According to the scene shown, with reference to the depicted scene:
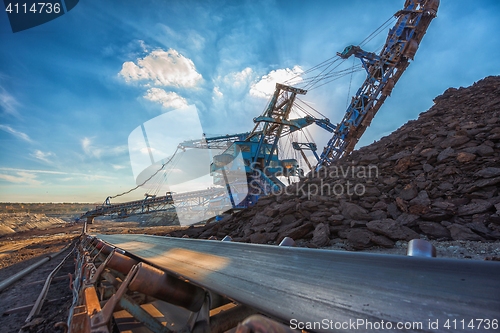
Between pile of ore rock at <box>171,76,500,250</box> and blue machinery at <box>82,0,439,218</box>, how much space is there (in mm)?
5064

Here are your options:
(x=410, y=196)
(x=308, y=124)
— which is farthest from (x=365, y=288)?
(x=308, y=124)

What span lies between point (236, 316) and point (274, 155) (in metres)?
22.0

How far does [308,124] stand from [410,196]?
15173mm

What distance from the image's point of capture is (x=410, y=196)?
4.70m

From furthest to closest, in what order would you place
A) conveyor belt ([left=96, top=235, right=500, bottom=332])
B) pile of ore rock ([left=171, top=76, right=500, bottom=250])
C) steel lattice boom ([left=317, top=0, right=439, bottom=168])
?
steel lattice boom ([left=317, top=0, right=439, bottom=168]), pile of ore rock ([left=171, top=76, right=500, bottom=250]), conveyor belt ([left=96, top=235, right=500, bottom=332])

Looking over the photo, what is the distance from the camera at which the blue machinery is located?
447 inches

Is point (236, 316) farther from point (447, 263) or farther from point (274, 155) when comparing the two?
point (274, 155)

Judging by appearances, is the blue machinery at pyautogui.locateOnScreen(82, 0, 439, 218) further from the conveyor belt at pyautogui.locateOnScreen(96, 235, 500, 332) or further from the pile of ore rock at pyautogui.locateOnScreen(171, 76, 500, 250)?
the conveyor belt at pyautogui.locateOnScreen(96, 235, 500, 332)

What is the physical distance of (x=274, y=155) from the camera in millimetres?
22859

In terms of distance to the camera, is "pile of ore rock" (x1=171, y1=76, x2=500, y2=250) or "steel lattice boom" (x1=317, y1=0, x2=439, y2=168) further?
"steel lattice boom" (x1=317, y1=0, x2=439, y2=168)

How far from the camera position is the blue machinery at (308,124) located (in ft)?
37.2

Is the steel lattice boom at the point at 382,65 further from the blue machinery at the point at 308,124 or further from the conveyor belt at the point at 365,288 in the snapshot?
the conveyor belt at the point at 365,288

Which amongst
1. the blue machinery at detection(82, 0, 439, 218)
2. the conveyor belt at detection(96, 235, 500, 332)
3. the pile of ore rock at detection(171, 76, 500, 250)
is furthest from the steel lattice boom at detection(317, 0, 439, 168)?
the conveyor belt at detection(96, 235, 500, 332)

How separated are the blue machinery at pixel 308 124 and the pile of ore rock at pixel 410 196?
5.06 m
